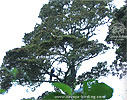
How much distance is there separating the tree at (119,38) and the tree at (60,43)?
637 millimetres

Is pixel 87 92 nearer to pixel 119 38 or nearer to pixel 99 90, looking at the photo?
pixel 99 90

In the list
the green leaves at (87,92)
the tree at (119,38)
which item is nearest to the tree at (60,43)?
the tree at (119,38)

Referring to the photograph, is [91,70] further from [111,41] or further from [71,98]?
[71,98]

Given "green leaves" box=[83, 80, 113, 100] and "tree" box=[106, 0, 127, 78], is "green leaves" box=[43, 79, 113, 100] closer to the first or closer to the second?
"green leaves" box=[83, 80, 113, 100]

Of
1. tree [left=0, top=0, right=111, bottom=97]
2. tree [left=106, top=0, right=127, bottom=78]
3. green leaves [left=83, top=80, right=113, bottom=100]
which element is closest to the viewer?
green leaves [left=83, top=80, right=113, bottom=100]

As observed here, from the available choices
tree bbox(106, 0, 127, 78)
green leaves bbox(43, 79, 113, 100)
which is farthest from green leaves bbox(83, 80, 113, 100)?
tree bbox(106, 0, 127, 78)

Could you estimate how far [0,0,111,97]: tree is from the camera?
728cm

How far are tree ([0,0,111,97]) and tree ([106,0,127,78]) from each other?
0.64 metres

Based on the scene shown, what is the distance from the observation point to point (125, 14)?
19.9 feet

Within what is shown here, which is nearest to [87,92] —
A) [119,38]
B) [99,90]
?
[99,90]

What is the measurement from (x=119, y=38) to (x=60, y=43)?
1.69 metres

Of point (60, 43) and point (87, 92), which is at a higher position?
point (60, 43)

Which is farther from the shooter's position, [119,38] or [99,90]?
[119,38]

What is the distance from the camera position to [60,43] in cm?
729
